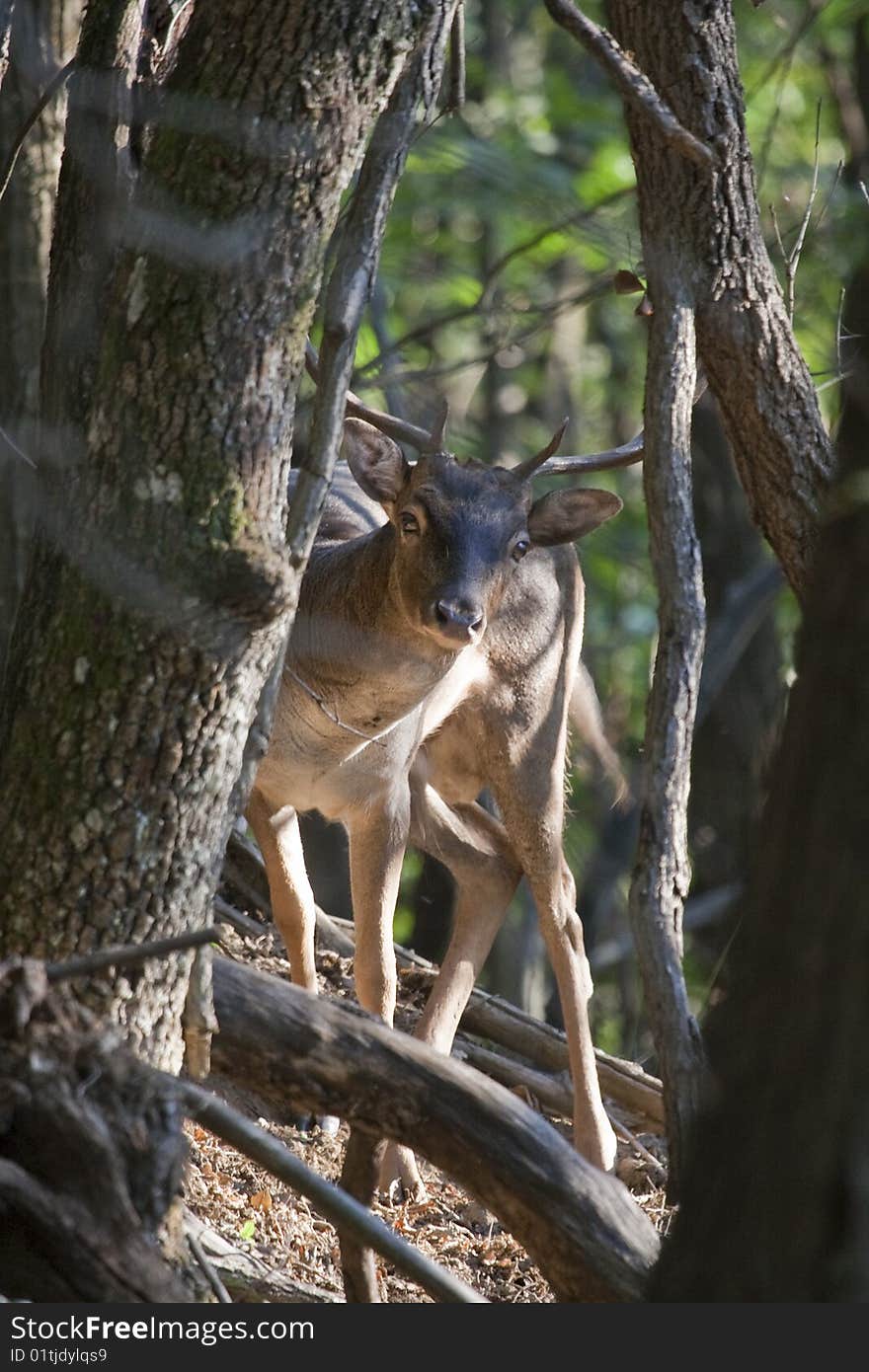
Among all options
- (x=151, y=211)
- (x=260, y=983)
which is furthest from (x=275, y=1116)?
(x=151, y=211)

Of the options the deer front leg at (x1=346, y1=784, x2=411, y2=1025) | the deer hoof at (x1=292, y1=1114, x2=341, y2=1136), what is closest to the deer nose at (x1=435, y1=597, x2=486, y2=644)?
the deer front leg at (x1=346, y1=784, x2=411, y2=1025)

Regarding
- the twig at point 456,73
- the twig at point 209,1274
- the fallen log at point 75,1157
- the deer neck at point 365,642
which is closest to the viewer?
the fallen log at point 75,1157

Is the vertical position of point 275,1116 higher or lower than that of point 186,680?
lower

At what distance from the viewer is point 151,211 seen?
135 inches

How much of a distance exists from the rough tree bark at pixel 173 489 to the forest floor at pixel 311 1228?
1103 mm

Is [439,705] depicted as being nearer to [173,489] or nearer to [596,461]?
[596,461]

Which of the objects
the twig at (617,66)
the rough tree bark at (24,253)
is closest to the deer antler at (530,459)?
the rough tree bark at (24,253)

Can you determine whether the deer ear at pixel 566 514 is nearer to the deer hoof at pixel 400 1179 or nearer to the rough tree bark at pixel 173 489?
the deer hoof at pixel 400 1179

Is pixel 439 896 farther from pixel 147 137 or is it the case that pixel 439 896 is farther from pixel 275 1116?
pixel 147 137

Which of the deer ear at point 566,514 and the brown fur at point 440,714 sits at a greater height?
the deer ear at point 566,514

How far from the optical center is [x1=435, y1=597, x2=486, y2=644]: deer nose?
18.5 ft

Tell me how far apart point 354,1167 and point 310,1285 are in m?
0.65

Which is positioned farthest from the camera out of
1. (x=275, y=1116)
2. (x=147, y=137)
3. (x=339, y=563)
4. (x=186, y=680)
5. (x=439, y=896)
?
(x=439, y=896)

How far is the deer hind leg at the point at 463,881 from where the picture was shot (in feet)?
21.7
